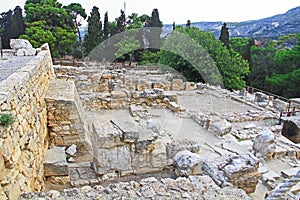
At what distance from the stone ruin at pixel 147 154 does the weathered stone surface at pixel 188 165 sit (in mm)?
17

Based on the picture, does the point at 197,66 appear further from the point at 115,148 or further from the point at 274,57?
the point at 115,148

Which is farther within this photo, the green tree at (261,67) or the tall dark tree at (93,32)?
the tall dark tree at (93,32)

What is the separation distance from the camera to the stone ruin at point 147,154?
3.17 meters

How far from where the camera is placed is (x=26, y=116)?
3740mm

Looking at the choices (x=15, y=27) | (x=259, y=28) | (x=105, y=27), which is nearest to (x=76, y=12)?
(x=105, y=27)

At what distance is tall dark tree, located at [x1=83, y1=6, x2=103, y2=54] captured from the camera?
90.3 feet

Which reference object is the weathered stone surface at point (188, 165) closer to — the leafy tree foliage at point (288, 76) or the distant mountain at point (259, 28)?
the leafy tree foliage at point (288, 76)

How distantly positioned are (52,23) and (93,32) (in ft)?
13.5

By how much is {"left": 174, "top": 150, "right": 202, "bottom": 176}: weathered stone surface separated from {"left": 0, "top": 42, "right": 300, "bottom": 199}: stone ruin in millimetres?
17

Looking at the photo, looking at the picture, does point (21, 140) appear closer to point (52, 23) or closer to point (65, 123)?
point (65, 123)

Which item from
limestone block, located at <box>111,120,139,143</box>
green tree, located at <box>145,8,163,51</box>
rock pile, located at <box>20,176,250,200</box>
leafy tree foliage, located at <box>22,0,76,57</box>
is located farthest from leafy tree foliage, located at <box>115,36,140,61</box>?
rock pile, located at <box>20,176,250,200</box>

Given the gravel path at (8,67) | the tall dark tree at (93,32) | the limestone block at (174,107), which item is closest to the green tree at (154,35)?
the tall dark tree at (93,32)

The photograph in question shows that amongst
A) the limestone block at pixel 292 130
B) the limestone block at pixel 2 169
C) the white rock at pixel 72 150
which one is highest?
the limestone block at pixel 2 169

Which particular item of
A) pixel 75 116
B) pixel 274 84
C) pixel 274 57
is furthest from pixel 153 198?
pixel 274 57
